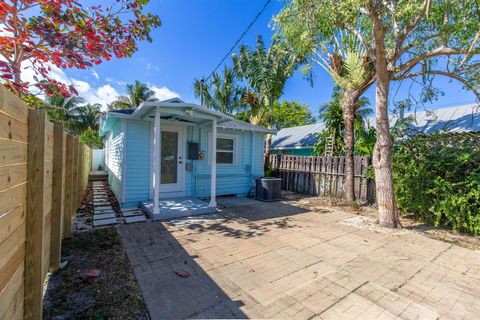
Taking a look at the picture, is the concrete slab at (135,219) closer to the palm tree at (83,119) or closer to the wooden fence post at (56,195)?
the wooden fence post at (56,195)

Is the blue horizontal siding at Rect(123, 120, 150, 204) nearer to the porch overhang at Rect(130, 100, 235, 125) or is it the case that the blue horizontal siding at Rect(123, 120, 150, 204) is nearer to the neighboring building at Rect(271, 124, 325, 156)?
the porch overhang at Rect(130, 100, 235, 125)

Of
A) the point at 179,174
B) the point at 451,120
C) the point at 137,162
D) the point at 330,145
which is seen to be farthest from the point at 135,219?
the point at 451,120

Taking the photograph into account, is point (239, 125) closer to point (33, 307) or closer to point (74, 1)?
point (74, 1)

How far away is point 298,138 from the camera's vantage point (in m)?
15.6

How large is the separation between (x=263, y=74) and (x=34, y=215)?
10800mm

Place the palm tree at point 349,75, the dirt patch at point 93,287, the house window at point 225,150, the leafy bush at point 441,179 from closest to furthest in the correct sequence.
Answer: the dirt patch at point 93,287 → the leafy bush at point 441,179 → the palm tree at point 349,75 → the house window at point 225,150

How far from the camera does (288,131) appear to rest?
18.3 metres

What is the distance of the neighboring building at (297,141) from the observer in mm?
14127

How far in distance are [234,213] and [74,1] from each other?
17.1 ft

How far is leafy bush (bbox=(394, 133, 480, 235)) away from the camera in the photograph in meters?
4.76

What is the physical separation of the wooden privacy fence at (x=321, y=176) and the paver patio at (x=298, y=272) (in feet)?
9.52

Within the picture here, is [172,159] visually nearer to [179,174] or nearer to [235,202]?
[179,174]

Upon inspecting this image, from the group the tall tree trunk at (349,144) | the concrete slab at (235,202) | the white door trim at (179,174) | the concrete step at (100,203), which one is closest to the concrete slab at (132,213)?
the white door trim at (179,174)

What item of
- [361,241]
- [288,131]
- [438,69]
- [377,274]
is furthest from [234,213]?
[288,131]
